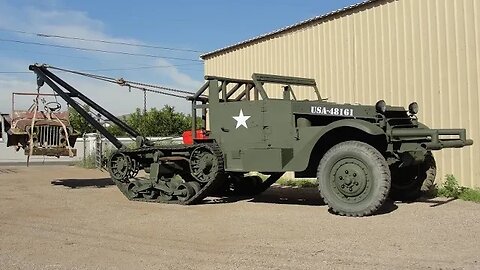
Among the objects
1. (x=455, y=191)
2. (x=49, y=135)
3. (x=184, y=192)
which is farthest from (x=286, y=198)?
(x=49, y=135)

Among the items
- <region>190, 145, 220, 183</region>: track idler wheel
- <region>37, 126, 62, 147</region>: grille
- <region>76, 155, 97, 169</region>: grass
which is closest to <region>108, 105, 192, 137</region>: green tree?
<region>76, 155, 97, 169</region>: grass

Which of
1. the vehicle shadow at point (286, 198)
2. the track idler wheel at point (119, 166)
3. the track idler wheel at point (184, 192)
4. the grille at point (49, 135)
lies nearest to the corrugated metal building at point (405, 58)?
the vehicle shadow at point (286, 198)

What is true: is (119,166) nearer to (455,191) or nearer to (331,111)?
(331,111)

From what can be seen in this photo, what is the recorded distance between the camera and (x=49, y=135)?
1288 cm

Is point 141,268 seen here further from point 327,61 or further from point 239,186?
point 327,61

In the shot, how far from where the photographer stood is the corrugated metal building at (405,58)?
10.2 metres

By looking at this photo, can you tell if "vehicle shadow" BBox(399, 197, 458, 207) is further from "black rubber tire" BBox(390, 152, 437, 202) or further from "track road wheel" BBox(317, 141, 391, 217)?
"track road wheel" BBox(317, 141, 391, 217)

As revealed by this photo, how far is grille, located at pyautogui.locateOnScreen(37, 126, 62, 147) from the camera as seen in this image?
12789 mm

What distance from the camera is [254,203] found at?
9.84 meters

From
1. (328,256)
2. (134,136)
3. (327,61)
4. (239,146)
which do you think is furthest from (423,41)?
(328,256)

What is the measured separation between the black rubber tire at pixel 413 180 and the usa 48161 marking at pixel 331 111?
49.2 inches

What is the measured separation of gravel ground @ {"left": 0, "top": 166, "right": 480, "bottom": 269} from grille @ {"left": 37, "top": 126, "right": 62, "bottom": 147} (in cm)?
271

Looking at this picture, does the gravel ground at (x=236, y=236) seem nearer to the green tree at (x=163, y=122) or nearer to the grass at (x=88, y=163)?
the grass at (x=88, y=163)

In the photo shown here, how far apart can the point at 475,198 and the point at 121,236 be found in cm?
588
